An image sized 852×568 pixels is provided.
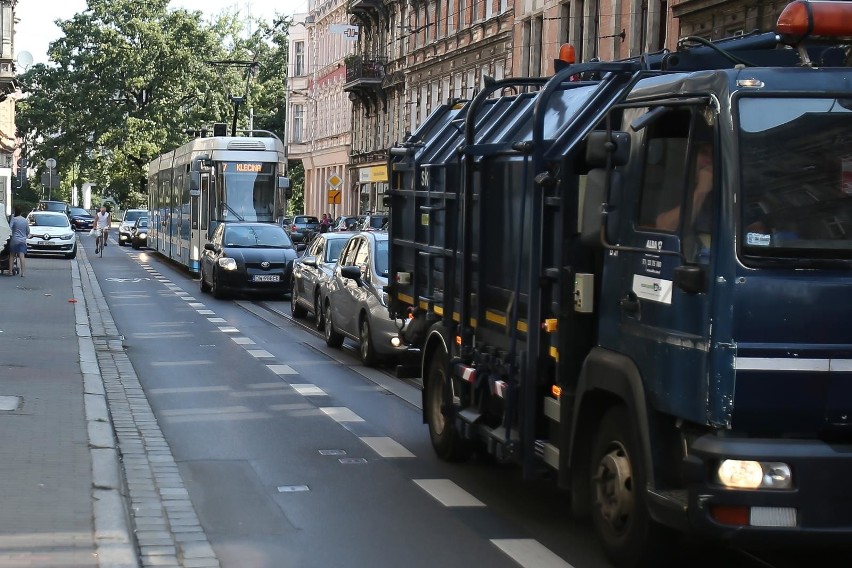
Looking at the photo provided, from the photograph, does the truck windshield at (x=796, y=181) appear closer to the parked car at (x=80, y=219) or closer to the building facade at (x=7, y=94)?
the building facade at (x=7, y=94)

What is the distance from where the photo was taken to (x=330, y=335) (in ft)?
64.8

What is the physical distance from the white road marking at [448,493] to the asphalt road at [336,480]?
13mm

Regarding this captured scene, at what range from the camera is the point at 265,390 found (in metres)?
15.0

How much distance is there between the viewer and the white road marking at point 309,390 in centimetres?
1480

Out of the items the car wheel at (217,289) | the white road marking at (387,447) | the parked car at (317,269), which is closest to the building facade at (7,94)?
the car wheel at (217,289)

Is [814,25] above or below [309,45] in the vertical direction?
below

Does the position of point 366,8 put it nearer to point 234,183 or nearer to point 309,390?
point 234,183

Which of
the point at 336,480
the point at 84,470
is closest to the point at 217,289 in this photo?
the point at 336,480

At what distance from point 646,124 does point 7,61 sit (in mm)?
60965

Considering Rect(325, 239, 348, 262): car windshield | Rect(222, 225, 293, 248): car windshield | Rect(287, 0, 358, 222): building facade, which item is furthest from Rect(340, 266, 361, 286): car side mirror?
Rect(287, 0, 358, 222): building facade

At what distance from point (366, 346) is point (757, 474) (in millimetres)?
11317

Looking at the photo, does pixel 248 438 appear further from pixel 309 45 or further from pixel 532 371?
pixel 309 45

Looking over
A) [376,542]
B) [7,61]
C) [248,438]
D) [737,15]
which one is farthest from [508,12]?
[376,542]

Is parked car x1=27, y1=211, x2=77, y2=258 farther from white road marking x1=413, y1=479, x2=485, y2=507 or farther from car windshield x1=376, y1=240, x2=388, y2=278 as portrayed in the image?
white road marking x1=413, y1=479, x2=485, y2=507
